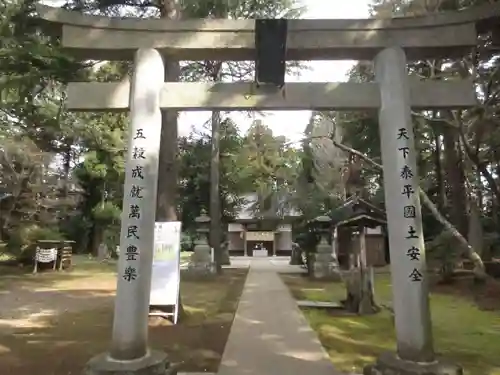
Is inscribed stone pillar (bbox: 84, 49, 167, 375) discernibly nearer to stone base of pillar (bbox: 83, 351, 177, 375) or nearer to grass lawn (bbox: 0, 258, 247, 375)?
stone base of pillar (bbox: 83, 351, 177, 375)

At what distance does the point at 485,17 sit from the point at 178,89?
12.5 ft

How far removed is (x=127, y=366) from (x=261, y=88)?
3486 millimetres

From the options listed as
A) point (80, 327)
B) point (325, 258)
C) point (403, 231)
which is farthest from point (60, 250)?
point (403, 231)

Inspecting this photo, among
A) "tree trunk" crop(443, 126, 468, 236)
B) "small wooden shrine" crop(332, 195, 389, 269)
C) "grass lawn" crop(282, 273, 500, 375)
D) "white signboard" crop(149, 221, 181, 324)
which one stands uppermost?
"tree trunk" crop(443, 126, 468, 236)

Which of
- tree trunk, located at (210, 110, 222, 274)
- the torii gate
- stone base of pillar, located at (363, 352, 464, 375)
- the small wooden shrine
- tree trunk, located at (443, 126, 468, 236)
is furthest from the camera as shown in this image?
tree trunk, located at (210, 110, 222, 274)

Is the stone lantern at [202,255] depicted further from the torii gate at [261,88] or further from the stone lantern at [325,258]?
the torii gate at [261,88]

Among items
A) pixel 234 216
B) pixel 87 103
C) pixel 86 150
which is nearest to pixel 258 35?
pixel 87 103

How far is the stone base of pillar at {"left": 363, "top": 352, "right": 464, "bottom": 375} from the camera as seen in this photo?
460 cm

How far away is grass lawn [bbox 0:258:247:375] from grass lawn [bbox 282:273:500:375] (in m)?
1.76

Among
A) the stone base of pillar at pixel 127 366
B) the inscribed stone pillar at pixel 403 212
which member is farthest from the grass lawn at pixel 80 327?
the inscribed stone pillar at pixel 403 212

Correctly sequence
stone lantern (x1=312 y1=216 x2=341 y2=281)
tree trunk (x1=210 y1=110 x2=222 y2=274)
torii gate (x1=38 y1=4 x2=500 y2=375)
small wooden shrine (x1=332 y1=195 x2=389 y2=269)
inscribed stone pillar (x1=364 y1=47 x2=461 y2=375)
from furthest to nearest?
tree trunk (x1=210 y1=110 x2=222 y2=274)
stone lantern (x1=312 y1=216 x2=341 y2=281)
small wooden shrine (x1=332 y1=195 x2=389 y2=269)
torii gate (x1=38 y1=4 x2=500 y2=375)
inscribed stone pillar (x1=364 y1=47 x2=461 y2=375)

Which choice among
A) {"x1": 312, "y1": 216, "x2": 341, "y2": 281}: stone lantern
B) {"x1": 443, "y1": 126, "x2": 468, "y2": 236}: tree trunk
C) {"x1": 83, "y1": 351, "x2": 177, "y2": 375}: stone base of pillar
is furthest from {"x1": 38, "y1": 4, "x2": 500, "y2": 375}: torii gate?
{"x1": 312, "y1": 216, "x2": 341, "y2": 281}: stone lantern

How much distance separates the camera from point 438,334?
786cm

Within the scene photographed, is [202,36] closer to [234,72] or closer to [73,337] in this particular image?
[73,337]
